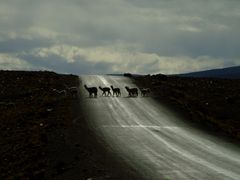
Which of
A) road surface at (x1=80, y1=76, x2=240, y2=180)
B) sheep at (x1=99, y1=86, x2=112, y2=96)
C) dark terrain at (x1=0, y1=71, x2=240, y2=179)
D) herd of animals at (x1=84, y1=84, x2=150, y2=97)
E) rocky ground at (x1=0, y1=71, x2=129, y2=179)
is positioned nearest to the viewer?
road surface at (x1=80, y1=76, x2=240, y2=180)

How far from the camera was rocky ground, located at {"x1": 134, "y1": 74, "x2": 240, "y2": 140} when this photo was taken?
4041 cm

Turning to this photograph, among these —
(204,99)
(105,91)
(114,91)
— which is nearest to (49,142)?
(114,91)

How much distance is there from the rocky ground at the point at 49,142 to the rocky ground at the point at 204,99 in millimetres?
8804

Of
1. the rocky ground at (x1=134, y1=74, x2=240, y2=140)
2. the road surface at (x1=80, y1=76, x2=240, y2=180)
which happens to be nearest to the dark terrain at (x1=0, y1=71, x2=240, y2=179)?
the rocky ground at (x1=134, y1=74, x2=240, y2=140)

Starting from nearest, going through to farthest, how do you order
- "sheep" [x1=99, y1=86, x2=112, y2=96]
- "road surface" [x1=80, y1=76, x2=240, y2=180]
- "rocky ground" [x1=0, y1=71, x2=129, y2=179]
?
1. "road surface" [x1=80, y1=76, x2=240, y2=180]
2. "rocky ground" [x1=0, y1=71, x2=129, y2=179]
3. "sheep" [x1=99, y1=86, x2=112, y2=96]

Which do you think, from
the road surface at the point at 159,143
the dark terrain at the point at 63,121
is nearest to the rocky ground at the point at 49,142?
the dark terrain at the point at 63,121

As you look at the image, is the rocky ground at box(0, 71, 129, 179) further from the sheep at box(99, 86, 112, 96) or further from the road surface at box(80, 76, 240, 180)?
the sheep at box(99, 86, 112, 96)

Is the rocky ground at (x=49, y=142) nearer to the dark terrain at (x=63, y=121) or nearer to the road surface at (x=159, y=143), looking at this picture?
the dark terrain at (x=63, y=121)

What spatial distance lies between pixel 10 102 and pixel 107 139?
26.6 m

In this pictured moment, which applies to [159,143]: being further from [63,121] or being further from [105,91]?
[105,91]

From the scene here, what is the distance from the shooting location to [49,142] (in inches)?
1166

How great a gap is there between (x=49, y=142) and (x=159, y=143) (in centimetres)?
594

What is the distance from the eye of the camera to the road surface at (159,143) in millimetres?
22447

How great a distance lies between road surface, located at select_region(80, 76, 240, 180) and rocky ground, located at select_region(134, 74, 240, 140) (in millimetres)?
1889
